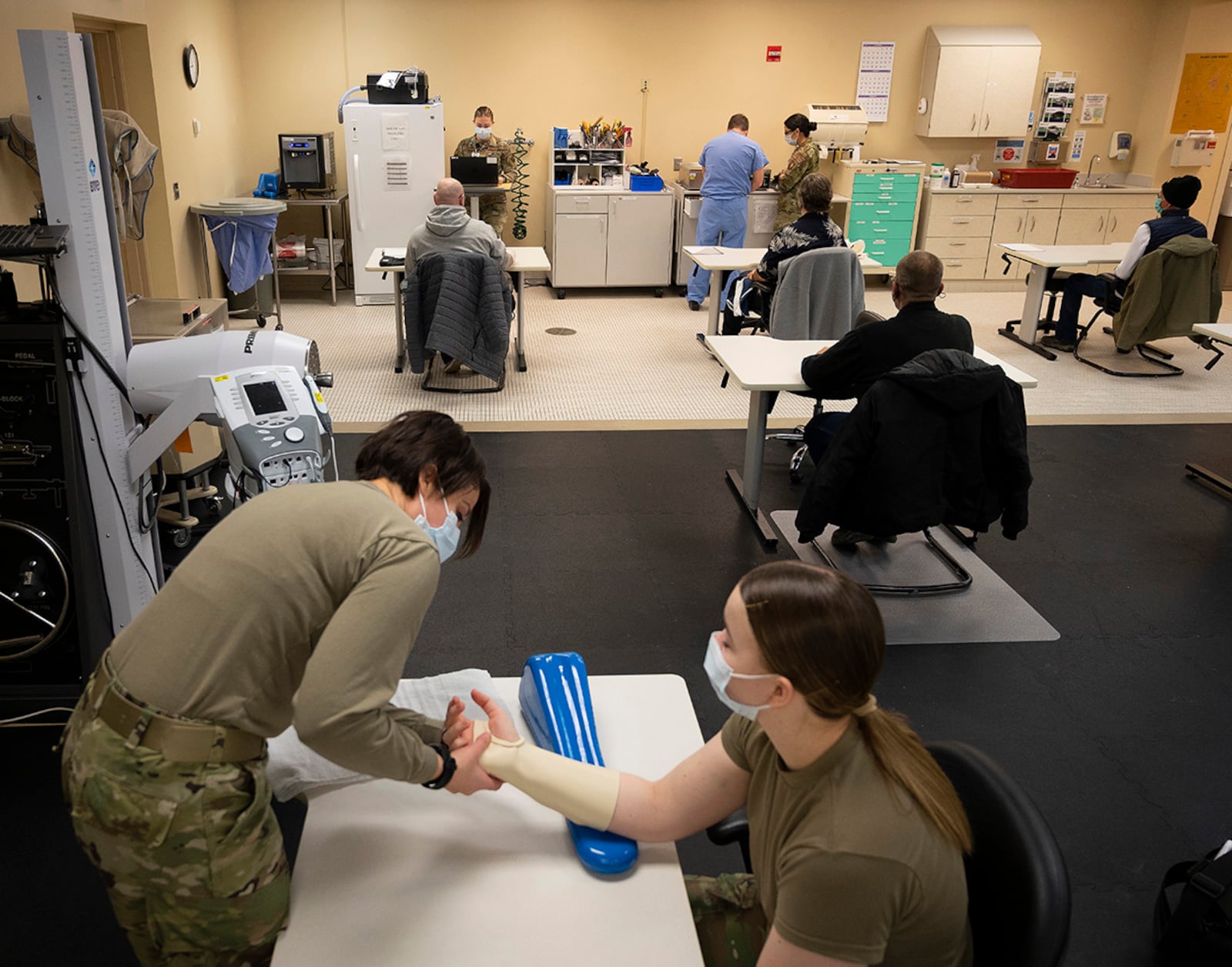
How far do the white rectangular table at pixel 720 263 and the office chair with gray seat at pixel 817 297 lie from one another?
1025 mm

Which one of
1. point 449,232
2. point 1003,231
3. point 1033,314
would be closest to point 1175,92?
point 1003,231

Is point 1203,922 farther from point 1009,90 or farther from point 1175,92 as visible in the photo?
point 1175,92

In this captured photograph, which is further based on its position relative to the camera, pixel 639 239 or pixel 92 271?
pixel 639 239

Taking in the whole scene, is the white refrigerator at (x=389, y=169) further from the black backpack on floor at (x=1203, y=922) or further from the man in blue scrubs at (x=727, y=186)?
the black backpack on floor at (x=1203, y=922)

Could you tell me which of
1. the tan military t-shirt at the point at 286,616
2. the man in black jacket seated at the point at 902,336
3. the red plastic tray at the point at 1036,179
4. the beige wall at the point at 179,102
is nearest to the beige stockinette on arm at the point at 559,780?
the tan military t-shirt at the point at 286,616

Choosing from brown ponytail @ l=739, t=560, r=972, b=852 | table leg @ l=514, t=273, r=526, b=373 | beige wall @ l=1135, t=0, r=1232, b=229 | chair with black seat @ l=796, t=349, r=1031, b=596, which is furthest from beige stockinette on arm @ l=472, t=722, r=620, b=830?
beige wall @ l=1135, t=0, r=1232, b=229

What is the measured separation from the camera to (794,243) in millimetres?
5031

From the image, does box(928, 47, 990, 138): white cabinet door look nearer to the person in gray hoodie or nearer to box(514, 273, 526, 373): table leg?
box(514, 273, 526, 373): table leg

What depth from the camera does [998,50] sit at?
7.89 meters

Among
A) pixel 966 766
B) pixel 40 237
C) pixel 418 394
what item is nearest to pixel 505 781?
pixel 966 766

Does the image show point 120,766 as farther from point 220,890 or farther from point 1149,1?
point 1149,1

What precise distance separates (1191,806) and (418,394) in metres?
4.13

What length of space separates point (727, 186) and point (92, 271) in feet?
18.1

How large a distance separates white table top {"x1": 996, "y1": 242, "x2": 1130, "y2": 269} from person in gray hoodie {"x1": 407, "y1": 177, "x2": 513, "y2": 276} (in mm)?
3429
